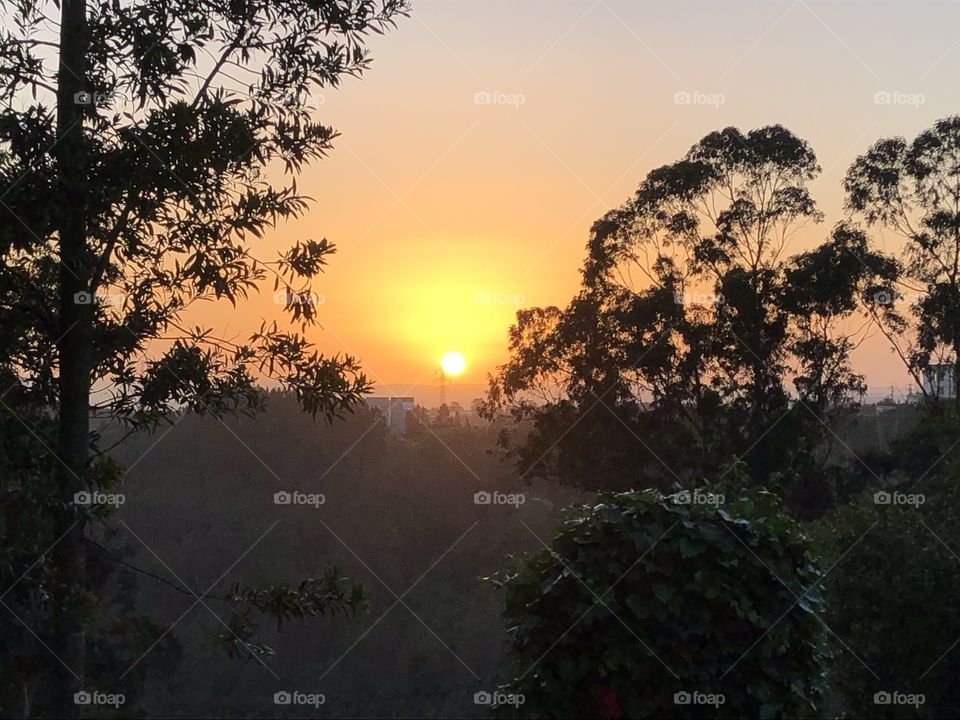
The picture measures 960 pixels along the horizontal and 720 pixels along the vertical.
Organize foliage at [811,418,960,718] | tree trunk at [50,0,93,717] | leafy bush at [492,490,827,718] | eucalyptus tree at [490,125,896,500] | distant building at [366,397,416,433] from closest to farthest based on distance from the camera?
leafy bush at [492,490,827,718] < tree trunk at [50,0,93,717] < foliage at [811,418,960,718] < eucalyptus tree at [490,125,896,500] < distant building at [366,397,416,433]

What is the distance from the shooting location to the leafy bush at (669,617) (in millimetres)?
7219

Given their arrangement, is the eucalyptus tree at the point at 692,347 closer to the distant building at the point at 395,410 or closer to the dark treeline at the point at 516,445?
the dark treeline at the point at 516,445

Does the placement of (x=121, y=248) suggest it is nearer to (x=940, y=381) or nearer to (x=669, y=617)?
(x=669, y=617)

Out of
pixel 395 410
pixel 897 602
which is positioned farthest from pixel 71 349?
pixel 395 410

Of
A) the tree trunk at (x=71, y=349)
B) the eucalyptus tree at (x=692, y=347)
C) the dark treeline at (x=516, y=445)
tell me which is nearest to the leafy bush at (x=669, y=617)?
the dark treeline at (x=516, y=445)

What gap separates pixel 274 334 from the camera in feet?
27.6

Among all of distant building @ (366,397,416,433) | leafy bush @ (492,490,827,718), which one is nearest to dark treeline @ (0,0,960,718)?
leafy bush @ (492,490,827,718)

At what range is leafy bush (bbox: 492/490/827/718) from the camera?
7219 millimetres

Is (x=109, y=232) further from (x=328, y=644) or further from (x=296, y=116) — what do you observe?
(x=328, y=644)

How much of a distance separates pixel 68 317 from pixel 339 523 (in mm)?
47797

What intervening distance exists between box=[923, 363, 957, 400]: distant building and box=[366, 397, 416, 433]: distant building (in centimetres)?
3477

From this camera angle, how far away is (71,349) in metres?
7.77

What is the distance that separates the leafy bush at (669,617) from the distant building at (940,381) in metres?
31.8

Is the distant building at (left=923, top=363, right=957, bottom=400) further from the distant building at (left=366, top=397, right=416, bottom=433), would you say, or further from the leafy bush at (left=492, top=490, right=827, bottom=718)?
the distant building at (left=366, top=397, right=416, bottom=433)
